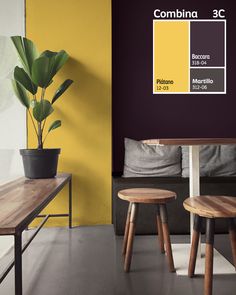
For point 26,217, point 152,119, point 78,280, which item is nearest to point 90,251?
point 78,280

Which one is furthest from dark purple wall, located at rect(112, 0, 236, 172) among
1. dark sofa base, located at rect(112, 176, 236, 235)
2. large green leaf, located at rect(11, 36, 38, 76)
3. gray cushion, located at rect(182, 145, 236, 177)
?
large green leaf, located at rect(11, 36, 38, 76)

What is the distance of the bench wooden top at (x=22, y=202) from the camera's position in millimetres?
1343

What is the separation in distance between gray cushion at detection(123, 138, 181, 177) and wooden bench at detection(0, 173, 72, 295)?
979 millimetres

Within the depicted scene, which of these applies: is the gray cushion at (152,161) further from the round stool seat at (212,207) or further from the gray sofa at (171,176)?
the round stool seat at (212,207)

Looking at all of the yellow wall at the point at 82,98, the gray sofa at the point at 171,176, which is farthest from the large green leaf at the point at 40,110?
the gray sofa at the point at 171,176

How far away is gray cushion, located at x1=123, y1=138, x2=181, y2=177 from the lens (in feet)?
11.9

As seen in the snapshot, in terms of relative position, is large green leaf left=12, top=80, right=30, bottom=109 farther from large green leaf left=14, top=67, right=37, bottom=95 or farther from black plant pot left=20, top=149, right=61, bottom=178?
black plant pot left=20, top=149, right=61, bottom=178

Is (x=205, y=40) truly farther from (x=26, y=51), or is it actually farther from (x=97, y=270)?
(x=97, y=270)

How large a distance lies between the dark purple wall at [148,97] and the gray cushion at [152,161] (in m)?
0.34

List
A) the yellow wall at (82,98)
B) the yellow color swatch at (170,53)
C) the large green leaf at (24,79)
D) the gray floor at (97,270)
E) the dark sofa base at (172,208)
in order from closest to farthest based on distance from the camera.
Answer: the gray floor at (97,270) → the large green leaf at (24,79) → the dark sofa base at (172,208) → the yellow wall at (82,98) → the yellow color swatch at (170,53)

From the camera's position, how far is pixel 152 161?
3.65 metres

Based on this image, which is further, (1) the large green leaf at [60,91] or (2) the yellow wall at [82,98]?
(2) the yellow wall at [82,98]

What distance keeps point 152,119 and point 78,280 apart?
7.52 feet

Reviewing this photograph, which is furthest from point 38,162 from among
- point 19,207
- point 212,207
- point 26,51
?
point 212,207
